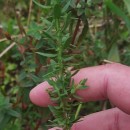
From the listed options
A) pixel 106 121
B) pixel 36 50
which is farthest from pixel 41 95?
pixel 106 121

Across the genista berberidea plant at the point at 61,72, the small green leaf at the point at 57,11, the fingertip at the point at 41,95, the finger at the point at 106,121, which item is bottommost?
the finger at the point at 106,121

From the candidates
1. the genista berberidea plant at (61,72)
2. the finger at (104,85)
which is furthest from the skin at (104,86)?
the genista berberidea plant at (61,72)

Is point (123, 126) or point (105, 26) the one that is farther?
point (105, 26)

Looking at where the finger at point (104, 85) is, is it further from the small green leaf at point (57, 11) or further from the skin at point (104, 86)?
the small green leaf at point (57, 11)

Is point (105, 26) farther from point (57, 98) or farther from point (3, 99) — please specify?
point (57, 98)

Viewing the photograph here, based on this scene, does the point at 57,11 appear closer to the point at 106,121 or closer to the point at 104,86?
the point at 104,86

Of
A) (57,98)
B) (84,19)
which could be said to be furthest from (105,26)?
(57,98)

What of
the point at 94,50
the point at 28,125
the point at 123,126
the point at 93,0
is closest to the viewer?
the point at 93,0
